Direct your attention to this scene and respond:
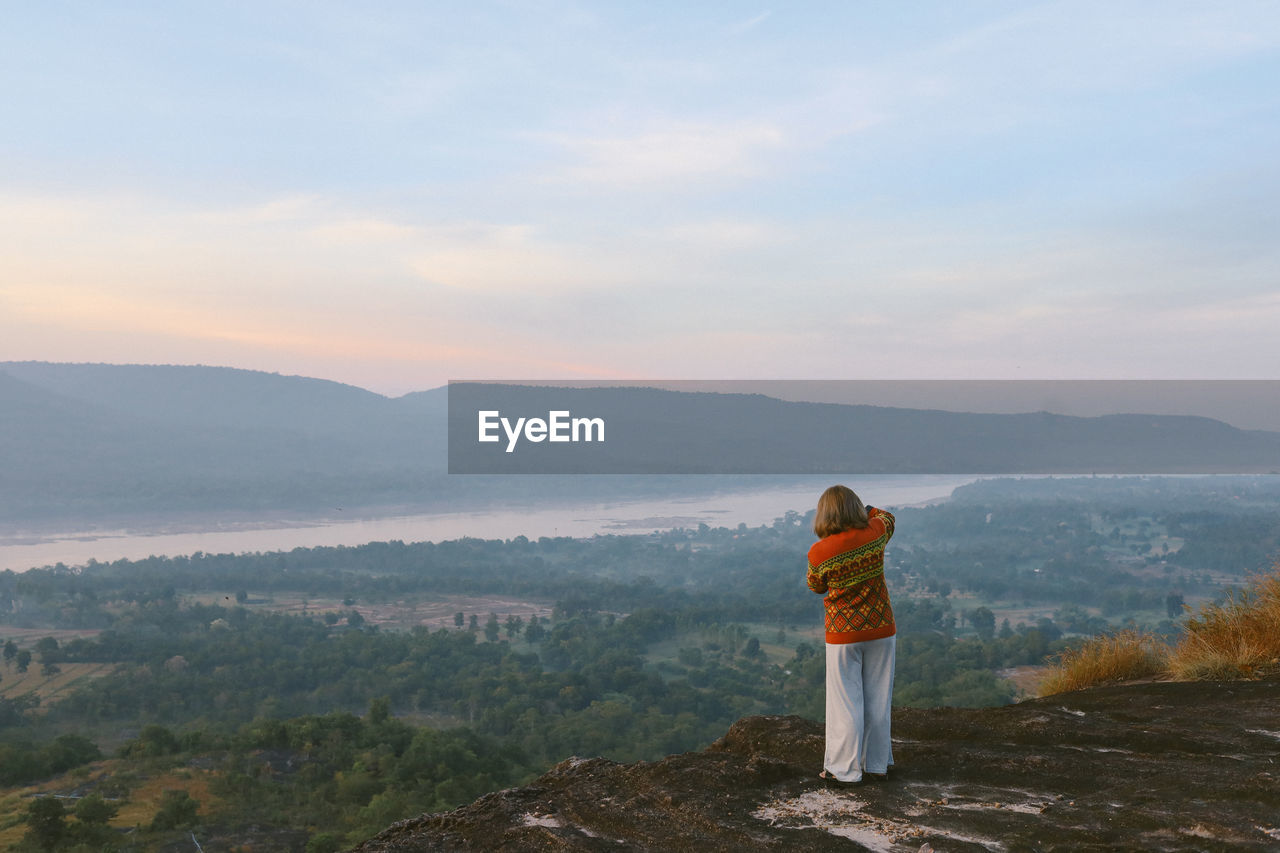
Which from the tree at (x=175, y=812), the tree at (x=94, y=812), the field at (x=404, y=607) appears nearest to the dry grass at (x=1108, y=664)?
the tree at (x=175, y=812)

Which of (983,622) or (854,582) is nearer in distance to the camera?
(854,582)

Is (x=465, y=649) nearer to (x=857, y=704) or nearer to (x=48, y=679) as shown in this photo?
(x=48, y=679)

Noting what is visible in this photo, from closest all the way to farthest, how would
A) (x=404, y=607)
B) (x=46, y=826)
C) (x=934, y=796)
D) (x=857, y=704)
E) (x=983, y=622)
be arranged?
1. (x=934, y=796)
2. (x=857, y=704)
3. (x=46, y=826)
4. (x=983, y=622)
5. (x=404, y=607)

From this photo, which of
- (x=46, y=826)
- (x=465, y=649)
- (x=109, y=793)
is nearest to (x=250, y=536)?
(x=465, y=649)

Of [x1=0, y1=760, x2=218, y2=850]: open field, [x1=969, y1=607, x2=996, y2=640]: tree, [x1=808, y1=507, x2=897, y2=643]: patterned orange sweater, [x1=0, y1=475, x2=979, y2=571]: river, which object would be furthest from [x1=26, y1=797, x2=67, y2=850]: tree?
[x1=0, y1=475, x2=979, y2=571]: river

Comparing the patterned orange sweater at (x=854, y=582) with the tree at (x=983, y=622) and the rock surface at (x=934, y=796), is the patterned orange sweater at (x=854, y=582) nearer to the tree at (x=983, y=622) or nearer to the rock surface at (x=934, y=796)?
the rock surface at (x=934, y=796)

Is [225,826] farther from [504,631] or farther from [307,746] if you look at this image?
[504,631]
